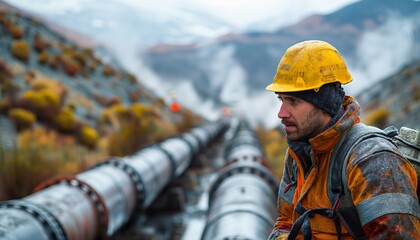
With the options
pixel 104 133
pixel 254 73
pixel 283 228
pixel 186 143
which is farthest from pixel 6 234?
pixel 254 73

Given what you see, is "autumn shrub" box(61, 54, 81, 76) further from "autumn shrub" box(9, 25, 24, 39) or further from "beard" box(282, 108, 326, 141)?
"beard" box(282, 108, 326, 141)

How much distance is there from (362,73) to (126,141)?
5819 cm

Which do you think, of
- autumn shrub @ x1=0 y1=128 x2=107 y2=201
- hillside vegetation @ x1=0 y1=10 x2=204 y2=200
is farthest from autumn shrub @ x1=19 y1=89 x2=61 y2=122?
autumn shrub @ x1=0 y1=128 x2=107 y2=201

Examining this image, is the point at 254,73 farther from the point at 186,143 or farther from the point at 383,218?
the point at 383,218

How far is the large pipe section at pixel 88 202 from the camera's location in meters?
4.47

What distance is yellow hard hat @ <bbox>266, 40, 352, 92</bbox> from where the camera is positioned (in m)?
2.21

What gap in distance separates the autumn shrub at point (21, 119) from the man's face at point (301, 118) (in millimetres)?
13164

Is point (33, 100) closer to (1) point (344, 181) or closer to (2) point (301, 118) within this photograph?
(2) point (301, 118)

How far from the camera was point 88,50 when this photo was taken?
117 feet

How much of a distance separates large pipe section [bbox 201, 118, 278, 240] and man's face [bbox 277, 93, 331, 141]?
6.33 feet

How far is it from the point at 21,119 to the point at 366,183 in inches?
542

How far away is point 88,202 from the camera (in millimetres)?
5699

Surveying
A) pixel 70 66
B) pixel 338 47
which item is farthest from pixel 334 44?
pixel 70 66

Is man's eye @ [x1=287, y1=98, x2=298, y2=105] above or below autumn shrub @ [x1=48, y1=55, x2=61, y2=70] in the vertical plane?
below
